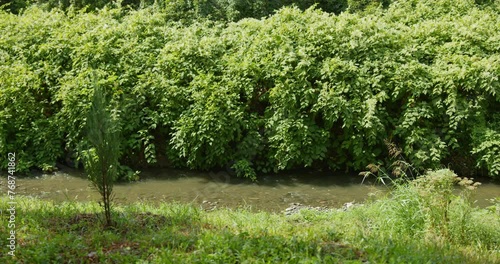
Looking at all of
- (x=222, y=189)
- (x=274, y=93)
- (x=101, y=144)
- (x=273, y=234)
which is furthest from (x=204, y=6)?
(x=273, y=234)

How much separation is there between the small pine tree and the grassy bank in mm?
563

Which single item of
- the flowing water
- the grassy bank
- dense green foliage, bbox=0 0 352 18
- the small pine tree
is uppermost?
dense green foliage, bbox=0 0 352 18

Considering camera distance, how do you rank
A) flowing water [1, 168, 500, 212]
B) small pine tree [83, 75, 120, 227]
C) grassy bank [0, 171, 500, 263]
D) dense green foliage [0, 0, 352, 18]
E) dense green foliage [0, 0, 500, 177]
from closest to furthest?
1. grassy bank [0, 171, 500, 263]
2. small pine tree [83, 75, 120, 227]
3. flowing water [1, 168, 500, 212]
4. dense green foliage [0, 0, 500, 177]
5. dense green foliage [0, 0, 352, 18]

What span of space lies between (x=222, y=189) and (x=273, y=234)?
417 centimetres

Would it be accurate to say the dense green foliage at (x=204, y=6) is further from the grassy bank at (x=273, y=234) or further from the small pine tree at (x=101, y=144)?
the small pine tree at (x=101, y=144)

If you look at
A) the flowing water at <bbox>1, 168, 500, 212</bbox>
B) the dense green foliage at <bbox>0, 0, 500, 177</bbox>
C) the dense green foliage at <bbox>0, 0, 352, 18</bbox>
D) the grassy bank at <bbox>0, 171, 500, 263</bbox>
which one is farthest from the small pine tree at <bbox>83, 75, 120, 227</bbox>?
the dense green foliage at <bbox>0, 0, 352, 18</bbox>

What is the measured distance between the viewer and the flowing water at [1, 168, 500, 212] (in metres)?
9.02

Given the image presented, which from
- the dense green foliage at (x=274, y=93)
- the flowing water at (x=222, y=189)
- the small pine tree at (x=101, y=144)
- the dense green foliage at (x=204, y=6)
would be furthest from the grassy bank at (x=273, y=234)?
the dense green foliage at (x=204, y=6)

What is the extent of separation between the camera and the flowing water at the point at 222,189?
9023 mm

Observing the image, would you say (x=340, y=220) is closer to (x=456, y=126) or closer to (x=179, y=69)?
(x=456, y=126)

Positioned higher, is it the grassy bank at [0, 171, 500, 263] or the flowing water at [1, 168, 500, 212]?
the grassy bank at [0, 171, 500, 263]

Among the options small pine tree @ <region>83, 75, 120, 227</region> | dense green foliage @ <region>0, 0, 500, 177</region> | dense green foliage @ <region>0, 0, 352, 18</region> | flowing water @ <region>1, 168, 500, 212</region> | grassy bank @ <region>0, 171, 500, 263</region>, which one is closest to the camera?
grassy bank @ <region>0, 171, 500, 263</region>

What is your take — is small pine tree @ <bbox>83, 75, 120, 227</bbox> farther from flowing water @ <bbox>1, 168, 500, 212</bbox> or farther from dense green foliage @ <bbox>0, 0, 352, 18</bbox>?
dense green foliage @ <bbox>0, 0, 352, 18</bbox>

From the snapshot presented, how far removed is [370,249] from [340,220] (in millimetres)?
1602
